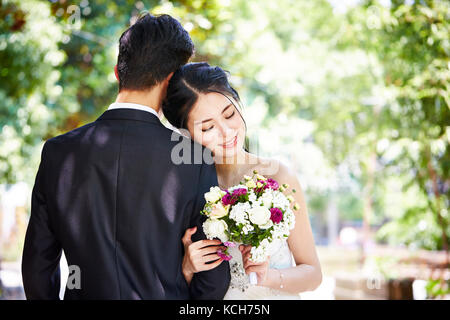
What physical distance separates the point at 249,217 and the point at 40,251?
95 centimetres

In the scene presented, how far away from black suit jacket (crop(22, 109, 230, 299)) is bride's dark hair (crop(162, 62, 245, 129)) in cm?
54

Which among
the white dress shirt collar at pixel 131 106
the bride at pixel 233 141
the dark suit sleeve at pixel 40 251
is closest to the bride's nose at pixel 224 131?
the bride at pixel 233 141

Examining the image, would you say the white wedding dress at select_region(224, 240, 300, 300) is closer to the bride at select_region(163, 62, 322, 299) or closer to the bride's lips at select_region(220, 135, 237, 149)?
the bride at select_region(163, 62, 322, 299)

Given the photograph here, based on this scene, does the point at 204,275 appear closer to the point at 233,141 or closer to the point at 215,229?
the point at 215,229

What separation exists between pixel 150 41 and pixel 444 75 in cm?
468

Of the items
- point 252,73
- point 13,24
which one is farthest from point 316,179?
point 13,24

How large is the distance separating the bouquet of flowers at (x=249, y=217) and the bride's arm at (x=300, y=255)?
547 millimetres

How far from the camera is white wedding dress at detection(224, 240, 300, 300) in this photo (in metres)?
2.94

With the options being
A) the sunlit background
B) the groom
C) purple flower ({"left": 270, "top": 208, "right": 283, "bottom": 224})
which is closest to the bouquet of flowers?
purple flower ({"left": 270, "top": 208, "right": 283, "bottom": 224})

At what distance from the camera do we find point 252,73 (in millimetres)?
10383

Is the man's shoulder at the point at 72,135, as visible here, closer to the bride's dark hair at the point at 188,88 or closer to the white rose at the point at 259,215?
the bride's dark hair at the point at 188,88

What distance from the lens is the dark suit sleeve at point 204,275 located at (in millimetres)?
2176

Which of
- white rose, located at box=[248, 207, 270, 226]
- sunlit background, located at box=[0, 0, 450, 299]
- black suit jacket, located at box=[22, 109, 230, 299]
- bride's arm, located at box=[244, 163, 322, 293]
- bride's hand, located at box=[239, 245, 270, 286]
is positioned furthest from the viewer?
sunlit background, located at box=[0, 0, 450, 299]

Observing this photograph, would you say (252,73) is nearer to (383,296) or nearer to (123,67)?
(383,296)
